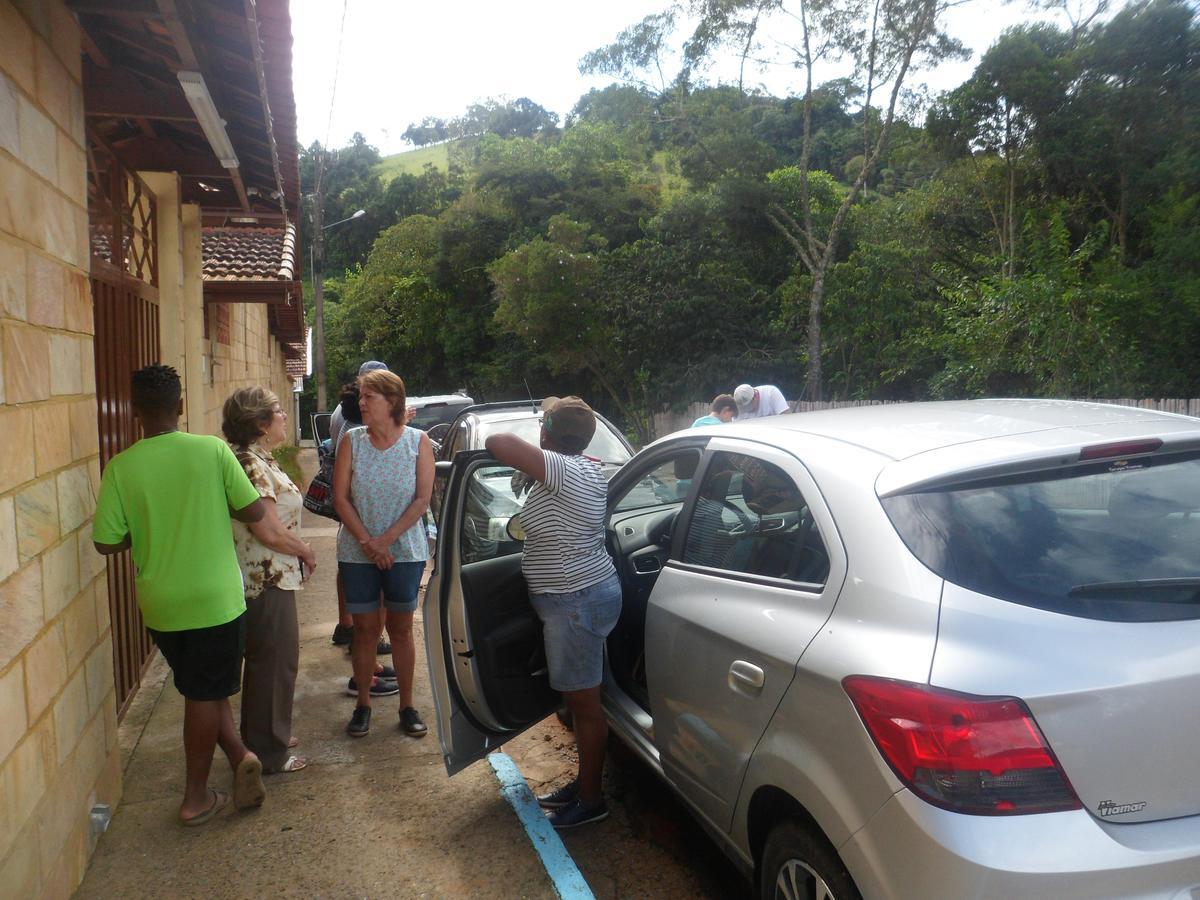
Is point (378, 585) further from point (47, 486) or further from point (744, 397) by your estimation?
point (744, 397)

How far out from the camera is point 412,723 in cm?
459

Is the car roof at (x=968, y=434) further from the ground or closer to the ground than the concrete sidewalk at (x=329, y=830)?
further from the ground

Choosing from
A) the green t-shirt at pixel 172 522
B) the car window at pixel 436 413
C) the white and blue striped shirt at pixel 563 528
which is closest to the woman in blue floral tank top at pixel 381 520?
the green t-shirt at pixel 172 522

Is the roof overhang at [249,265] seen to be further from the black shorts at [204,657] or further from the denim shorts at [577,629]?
the denim shorts at [577,629]

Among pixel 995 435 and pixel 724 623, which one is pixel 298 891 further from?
pixel 995 435

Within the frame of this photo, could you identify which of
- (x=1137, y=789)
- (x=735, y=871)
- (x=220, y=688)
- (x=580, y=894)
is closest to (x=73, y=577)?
(x=220, y=688)

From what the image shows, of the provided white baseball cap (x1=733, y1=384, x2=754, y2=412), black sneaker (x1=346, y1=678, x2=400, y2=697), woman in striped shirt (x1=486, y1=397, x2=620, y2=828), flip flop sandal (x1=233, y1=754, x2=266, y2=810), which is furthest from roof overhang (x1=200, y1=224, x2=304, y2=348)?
woman in striped shirt (x1=486, y1=397, x2=620, y2=828)

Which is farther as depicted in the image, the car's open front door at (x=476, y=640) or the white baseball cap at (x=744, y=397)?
the white baseball cap at (x=744, y=397)

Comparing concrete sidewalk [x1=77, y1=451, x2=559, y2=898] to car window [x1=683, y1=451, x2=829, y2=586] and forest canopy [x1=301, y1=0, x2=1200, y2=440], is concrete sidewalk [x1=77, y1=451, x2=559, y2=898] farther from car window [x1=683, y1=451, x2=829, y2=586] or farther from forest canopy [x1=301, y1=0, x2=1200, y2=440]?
forest canopy [x1=301, y1=0, x2=1200, y2=440]

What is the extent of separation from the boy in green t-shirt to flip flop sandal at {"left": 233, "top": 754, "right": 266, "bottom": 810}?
16cm

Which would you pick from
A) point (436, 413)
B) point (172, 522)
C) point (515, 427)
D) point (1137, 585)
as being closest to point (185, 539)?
point (172, 522)

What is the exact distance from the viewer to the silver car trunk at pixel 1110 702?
1903 mm

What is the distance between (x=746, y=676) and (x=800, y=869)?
20.0 inches

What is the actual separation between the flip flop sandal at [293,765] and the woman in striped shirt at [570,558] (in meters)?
1.32
